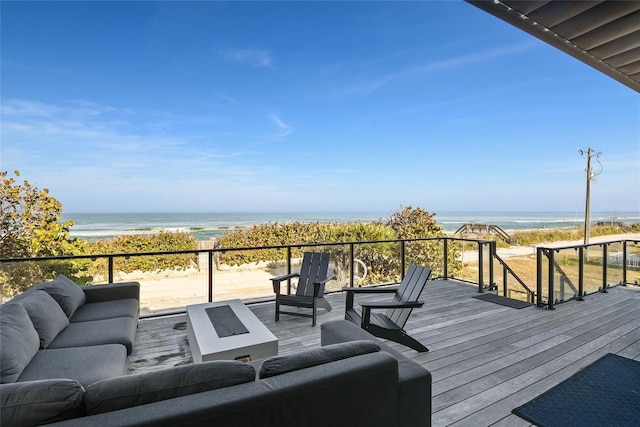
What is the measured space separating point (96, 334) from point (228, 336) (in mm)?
1070

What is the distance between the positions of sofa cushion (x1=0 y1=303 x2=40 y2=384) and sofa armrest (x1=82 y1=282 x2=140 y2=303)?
57.5 inches

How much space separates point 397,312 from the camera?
3.35 metres

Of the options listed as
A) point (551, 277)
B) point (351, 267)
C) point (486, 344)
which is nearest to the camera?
point (486, 344)

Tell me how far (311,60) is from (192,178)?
62.0 ft

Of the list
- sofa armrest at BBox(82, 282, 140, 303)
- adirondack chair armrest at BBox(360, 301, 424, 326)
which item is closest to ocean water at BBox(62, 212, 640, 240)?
sofa armrest at BBox(82, 282, 140, 303)

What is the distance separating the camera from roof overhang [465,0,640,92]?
7.70 feet

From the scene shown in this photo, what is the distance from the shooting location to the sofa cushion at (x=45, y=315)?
96.8 inches

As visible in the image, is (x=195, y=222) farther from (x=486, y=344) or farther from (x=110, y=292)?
(x=486, y=344)

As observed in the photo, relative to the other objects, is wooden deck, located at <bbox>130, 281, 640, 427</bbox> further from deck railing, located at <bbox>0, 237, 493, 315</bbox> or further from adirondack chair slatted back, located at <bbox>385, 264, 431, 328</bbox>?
deck railing, located at <bbox>0, 237, 493, 315</bbox>

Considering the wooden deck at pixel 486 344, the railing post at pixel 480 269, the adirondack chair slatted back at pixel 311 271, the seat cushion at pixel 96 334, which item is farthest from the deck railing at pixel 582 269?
the seat cushion at pixel 96 334

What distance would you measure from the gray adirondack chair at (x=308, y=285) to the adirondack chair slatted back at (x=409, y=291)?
100 cm

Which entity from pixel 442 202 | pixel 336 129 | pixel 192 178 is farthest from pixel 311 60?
pixel 442 202

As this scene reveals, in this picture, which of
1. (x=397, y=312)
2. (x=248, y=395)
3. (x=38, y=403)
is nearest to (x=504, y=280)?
(x=397, y=312)

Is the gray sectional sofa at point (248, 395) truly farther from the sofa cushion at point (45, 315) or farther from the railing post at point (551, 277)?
the railing post at point (551, 277)
